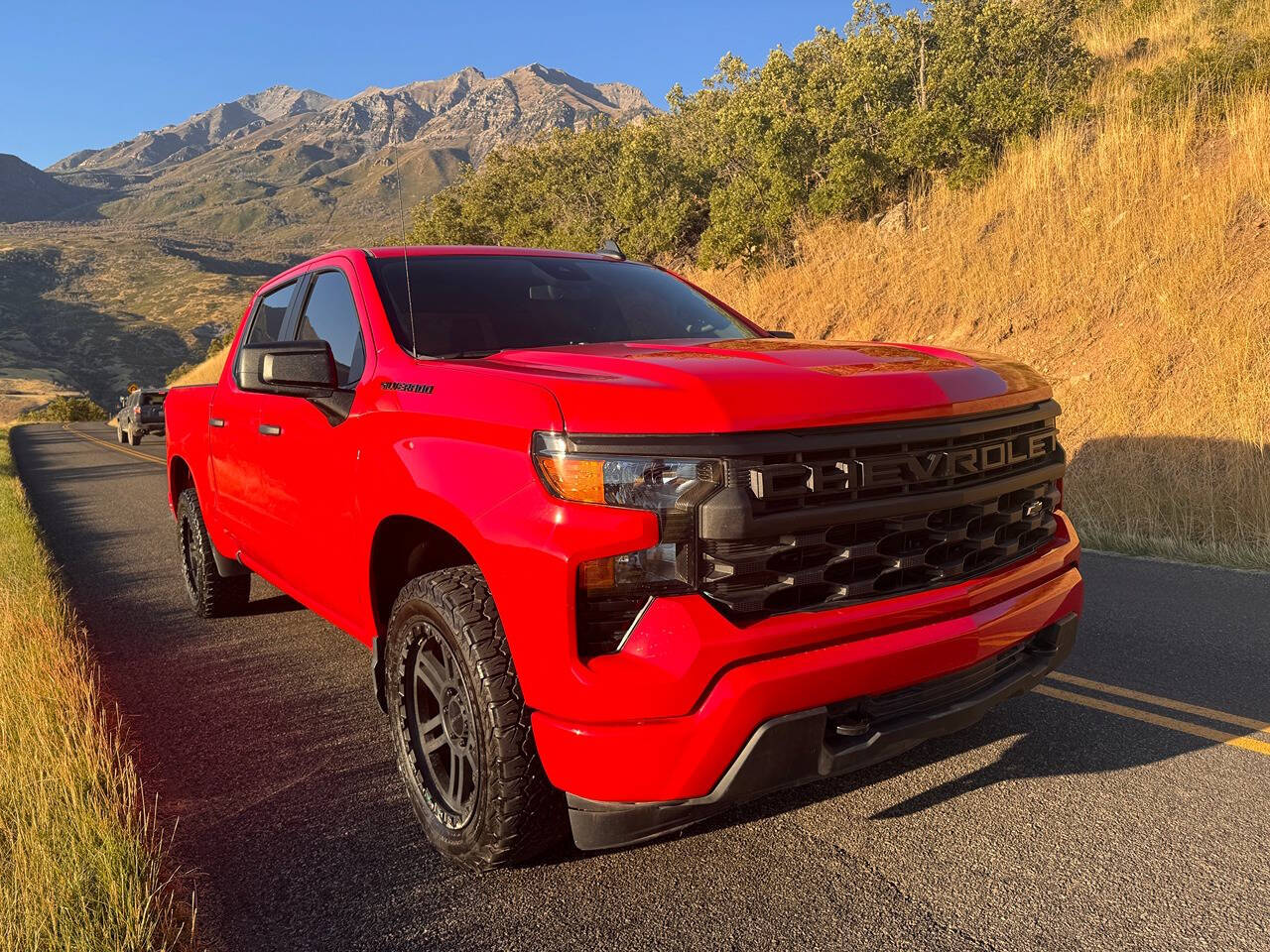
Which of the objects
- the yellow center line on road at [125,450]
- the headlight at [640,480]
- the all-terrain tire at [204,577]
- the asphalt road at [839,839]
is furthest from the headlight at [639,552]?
the yellow center line on road at [125,450]

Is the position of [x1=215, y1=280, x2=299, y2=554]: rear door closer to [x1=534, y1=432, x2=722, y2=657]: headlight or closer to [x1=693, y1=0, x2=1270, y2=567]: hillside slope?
[x1=534, y1=432, x2=722, y2=657]: headlight

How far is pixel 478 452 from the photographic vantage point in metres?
2.68

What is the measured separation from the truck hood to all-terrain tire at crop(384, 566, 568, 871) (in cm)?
66

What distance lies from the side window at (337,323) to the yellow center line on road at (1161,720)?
10.7 ft

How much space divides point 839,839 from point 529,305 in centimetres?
243

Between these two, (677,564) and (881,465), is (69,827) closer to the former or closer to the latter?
(677,564)

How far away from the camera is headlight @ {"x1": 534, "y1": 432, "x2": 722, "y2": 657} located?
235 centimetres

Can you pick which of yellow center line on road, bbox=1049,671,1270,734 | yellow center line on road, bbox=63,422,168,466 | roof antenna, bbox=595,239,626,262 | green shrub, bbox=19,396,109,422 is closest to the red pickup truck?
yellow center line on road, bbox=1049,671,1270,734

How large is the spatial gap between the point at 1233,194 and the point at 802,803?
1119cm

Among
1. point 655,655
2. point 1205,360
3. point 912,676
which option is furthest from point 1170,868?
point 1205,360

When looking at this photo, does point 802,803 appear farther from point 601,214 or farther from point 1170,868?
point 601,214

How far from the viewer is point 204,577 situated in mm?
5816

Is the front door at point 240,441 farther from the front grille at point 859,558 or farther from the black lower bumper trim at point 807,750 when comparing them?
the front grille at point 859,558

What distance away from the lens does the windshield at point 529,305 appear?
3.66 m
